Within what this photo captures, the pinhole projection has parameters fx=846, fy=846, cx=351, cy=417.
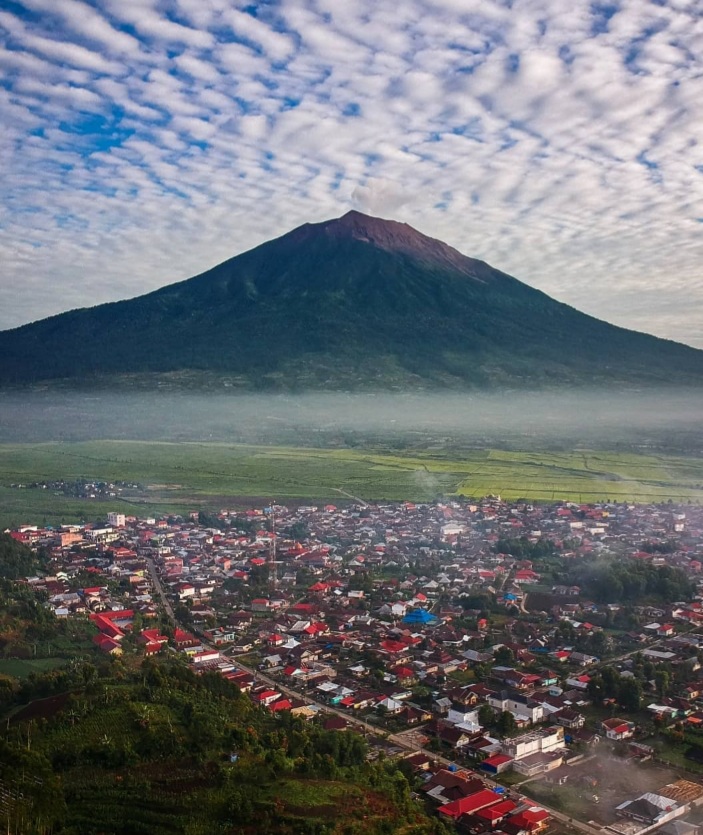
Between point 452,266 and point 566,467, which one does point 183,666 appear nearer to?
point 566,467

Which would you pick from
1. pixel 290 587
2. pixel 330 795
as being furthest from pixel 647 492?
pixel 330 795

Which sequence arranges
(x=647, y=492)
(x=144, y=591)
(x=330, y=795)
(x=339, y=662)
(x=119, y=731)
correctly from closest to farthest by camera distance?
1. (x=330, y=795)
2. (x=119, y=731)
3. (x=339, y=662)
4. (x=144, y=591)
5. (x=647, y=492)

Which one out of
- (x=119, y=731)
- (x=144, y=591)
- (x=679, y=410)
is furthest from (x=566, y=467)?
(x=119, y=731)

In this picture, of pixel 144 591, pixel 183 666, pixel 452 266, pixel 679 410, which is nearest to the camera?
pixel 183 666

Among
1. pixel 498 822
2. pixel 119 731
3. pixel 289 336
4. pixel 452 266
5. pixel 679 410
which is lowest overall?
pixel 498 822

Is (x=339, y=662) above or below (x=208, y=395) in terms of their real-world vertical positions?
below

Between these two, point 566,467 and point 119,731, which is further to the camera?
point 566,467

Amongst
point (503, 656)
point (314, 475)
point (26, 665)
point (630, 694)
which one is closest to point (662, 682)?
point (630, 694)
